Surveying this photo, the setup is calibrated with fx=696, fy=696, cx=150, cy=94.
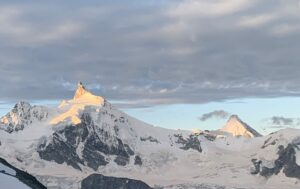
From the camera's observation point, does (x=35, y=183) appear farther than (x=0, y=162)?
No

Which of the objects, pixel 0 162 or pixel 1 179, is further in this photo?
pixel 0 162

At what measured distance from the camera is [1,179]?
382ft

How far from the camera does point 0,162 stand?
5453 inches

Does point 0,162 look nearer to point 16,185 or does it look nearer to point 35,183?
point 35,183

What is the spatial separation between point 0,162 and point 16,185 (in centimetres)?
2552

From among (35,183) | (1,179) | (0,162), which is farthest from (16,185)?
(0,162)

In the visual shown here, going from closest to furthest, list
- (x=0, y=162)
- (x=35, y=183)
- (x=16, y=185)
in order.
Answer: (x=16, y=185), (x=35, y=183), (x=0, y=162)

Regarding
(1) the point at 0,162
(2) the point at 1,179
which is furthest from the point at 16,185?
(1) the point at 0,162

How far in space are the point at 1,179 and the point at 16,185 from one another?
3.82 meters

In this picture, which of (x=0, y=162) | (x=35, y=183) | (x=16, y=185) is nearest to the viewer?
(x=16, y=185)

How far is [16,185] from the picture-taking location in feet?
375

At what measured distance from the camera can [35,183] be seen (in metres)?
126

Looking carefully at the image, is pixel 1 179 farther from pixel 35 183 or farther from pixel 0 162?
pixel 0 162
